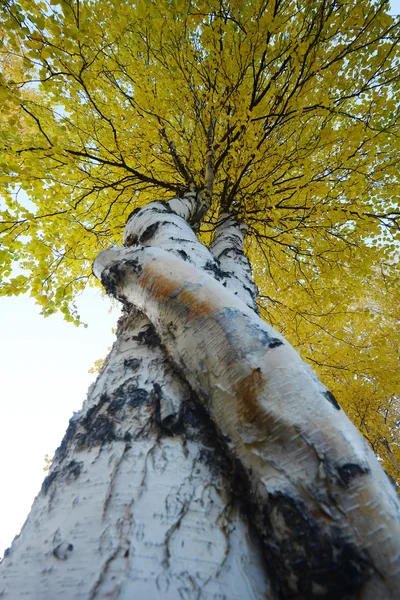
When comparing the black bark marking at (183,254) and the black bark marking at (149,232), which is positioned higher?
the black bark marking at (149,232)

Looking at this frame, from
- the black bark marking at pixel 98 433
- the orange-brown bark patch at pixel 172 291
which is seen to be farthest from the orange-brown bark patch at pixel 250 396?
the black bark marking at pixel 98 433

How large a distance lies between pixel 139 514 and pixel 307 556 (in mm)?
361

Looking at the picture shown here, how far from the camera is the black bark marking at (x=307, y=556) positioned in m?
0.52

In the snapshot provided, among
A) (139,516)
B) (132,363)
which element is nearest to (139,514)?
(139,516)

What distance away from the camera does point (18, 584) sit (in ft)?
1.86

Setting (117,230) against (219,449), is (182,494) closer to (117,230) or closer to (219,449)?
(219,449)

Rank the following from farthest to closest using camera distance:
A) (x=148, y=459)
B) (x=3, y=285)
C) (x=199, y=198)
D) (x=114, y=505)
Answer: (x=199, y=198)
(x=3, y=285)
(x=148, y=459)
(x=114, y=505)

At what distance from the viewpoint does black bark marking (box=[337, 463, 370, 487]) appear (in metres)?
0.60

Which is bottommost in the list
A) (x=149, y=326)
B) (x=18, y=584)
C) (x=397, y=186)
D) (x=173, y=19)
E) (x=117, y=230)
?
(x=18, y=584)

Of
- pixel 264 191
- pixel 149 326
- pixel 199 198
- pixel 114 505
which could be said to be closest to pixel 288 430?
pixel 114 505

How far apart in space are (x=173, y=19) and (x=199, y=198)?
2.02 m

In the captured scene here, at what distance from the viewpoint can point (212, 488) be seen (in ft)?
2.44

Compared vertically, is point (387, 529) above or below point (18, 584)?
below

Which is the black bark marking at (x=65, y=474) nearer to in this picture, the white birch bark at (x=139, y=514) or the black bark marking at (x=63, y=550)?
the white birch bark at (x=139, y=514)
